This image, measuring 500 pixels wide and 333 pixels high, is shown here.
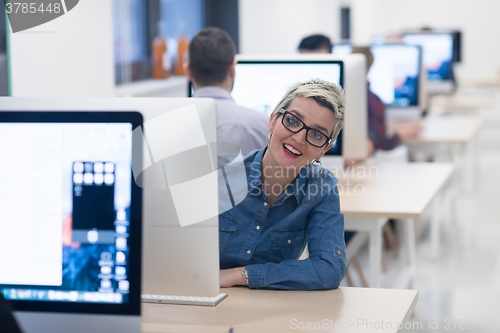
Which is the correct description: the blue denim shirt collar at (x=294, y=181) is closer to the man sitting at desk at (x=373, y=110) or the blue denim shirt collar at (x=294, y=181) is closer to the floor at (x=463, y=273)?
the floor at (x=463, y=273)

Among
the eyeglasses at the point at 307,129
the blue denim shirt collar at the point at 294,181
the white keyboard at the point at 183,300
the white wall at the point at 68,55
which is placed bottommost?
the white keyboard at the point at 183,300

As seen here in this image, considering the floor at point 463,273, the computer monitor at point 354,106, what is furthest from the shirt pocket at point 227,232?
the floor at point 463,273

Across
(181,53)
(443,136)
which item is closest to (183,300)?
(443,136)

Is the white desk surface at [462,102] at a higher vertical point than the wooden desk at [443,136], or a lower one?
higher

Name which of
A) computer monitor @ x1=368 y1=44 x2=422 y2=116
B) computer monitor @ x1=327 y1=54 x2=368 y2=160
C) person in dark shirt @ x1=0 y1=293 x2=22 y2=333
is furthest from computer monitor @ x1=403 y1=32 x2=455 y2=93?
person in dark shirt @ x1=0 y1=293 x2=22 y2=333

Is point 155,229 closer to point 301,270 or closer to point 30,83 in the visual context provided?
point 301,270

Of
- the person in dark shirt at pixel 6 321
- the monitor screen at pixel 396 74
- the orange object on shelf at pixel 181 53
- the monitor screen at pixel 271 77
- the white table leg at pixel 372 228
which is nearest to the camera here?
the person in dark shirt at pixel 6 321

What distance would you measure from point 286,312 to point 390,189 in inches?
53.1

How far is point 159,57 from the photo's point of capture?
179 inches

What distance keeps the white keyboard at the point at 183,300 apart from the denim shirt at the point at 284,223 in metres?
0.17

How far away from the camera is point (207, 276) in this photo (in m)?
1.19

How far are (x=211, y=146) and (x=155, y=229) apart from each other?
0.18 m

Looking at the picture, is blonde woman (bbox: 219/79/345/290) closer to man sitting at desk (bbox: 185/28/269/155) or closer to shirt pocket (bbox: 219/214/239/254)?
shirt pocket (bbox: 219/214/239/254)

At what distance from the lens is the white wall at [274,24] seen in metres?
5.62
